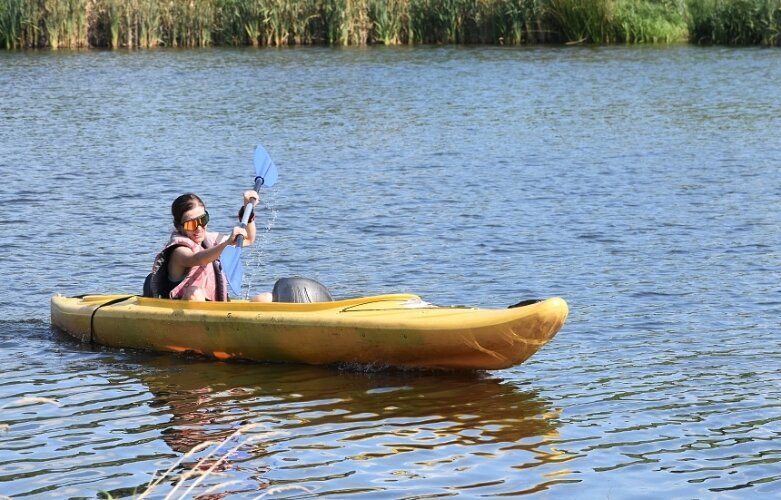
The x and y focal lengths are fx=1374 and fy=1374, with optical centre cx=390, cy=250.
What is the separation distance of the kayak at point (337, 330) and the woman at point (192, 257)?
0.36 ft

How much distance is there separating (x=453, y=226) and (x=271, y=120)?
723 cm

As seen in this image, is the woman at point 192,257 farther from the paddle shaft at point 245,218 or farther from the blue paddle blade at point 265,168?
the blue paddle blade at point 265,168

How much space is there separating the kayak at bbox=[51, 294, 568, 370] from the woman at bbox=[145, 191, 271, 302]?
111 millimetres

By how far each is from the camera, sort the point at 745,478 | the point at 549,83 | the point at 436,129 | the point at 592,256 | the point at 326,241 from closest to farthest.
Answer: the point at 745,478
the point at 592,256
the point at 326,241
the point at 436,129
the point at 549,83

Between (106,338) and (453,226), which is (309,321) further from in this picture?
(453,226)

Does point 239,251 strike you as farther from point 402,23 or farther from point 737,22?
point 737,22

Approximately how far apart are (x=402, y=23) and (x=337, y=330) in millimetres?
20651

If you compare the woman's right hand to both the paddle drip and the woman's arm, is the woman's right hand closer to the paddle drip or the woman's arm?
the woman's arm

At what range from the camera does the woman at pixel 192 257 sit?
7551 millimetres

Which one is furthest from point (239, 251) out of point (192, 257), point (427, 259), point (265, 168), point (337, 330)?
point (427, 259)

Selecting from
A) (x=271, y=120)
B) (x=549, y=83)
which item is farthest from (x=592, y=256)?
(x=549, y=83)

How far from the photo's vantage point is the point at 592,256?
410 inches

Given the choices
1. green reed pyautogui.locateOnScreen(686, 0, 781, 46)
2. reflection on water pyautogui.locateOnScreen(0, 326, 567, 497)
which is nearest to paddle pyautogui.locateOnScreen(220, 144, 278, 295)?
reflection on water pyautogui.locateOnScreen(0, 326, 567, 497)

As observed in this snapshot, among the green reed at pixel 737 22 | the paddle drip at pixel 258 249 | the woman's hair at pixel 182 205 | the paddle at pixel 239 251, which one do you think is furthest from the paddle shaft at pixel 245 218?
Answer: the green reed at pixel 737 22
